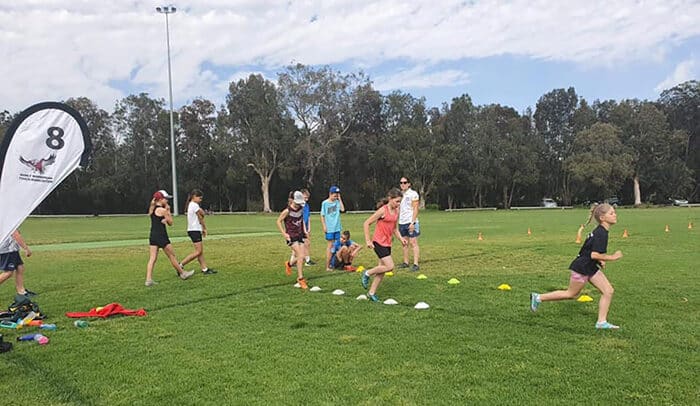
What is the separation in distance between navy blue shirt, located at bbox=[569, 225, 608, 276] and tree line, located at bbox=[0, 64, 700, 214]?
56475mm

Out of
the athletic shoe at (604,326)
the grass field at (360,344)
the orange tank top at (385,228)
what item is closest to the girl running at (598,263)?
the athletic shoe at (604,326)

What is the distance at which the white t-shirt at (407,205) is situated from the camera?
12.1 meters

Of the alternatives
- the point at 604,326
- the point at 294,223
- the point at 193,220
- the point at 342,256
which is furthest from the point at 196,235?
the point at 604,326

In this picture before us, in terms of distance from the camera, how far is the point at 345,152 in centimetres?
6969

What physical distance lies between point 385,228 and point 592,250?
10.6 feet

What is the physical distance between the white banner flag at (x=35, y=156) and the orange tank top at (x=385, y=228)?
443 centimetres

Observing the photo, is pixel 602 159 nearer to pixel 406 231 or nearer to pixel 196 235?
pixel 406 231

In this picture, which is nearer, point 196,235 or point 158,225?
point 158,225

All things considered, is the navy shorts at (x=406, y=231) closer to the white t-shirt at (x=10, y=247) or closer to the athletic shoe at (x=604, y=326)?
the athletic shoe at (x=604, y=326)

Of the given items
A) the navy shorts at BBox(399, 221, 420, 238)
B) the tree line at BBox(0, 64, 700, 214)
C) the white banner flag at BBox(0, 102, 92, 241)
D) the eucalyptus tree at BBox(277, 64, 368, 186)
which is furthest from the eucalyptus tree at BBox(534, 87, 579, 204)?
the white banner flag at BBox(0, 102, 92, 241)

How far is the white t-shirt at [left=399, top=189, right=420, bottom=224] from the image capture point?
39.8ft

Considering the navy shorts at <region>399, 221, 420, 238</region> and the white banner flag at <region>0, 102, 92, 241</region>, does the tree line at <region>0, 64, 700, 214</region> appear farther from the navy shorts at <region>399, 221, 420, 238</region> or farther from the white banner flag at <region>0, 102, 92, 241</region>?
the white banner flag at <region>0, 102, 92, 241</region>

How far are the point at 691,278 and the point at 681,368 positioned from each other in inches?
239

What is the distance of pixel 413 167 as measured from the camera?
64.6 meters
